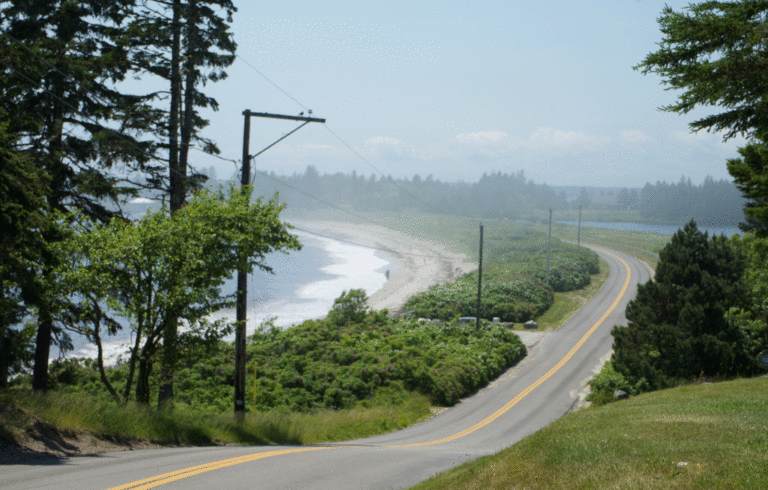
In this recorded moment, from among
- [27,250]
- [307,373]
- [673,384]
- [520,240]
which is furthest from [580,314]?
[520,240]

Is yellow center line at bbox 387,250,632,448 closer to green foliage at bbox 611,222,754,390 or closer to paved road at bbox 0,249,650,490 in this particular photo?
paved road at bbox 0,249,650,490

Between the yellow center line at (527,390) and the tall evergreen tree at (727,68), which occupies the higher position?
the tall evergreen tree at (727,68)

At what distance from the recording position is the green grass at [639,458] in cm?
671

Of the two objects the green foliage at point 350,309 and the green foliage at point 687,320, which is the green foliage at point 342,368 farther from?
the green foliage at point 687,320

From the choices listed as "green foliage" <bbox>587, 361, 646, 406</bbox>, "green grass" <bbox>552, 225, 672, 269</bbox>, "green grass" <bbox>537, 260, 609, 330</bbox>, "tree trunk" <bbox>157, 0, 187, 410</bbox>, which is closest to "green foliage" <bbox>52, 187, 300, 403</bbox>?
"tree trunk" <bbox>157, 0, 187, 410</bbox>

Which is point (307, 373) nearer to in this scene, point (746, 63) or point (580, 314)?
point (746, 63)

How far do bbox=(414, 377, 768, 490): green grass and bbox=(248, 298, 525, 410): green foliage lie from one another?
15276mm

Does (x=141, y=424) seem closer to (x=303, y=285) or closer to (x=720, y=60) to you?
(x=720, y=60)

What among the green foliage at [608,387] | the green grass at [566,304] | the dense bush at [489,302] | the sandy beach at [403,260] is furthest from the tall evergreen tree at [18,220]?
the green grass at [566,304]

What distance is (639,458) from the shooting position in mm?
7684

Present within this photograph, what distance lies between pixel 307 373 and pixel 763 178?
76.0 ft

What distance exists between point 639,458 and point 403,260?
3844 inches

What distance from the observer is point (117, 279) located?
44.1 feet

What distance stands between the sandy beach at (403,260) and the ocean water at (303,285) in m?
2.79
